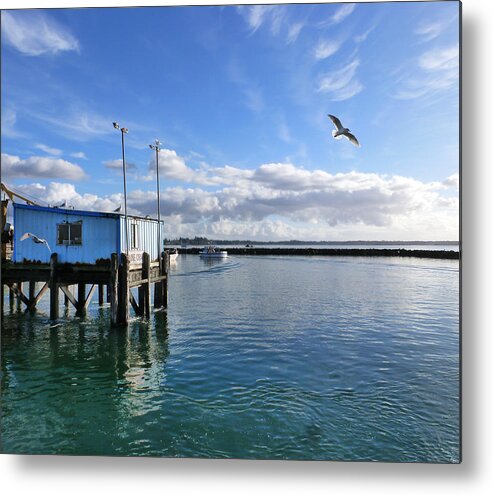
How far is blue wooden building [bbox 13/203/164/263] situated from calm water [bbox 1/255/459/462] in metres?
2.87

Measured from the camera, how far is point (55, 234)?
1432 centimetres

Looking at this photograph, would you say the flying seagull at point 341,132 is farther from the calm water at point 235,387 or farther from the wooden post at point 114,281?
the wooden post at point 114,281

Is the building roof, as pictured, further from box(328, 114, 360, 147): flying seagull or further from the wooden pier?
box(328, 114, 360, 147): flying seagull

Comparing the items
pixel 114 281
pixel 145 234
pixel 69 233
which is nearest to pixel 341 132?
pixel 114 281

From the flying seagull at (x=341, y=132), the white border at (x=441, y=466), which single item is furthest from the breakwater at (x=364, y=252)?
the white border at (x=441, y=466)

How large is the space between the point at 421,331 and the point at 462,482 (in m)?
9.68

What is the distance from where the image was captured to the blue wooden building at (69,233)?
14070 mm

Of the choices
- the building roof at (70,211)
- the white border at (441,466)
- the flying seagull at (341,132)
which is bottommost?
the white border at (441,466)

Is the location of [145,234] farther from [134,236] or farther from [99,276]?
[99,276]

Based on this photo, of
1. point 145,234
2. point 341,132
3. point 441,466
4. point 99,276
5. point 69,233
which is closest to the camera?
point 441,466

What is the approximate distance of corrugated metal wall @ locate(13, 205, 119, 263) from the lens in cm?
1409

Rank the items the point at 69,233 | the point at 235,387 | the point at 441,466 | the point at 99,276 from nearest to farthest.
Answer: the point at 441,466
the point at 235,387
the point at 99,276
the point at 69,233

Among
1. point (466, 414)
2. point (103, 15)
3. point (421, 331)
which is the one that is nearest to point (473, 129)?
point (466, 414)

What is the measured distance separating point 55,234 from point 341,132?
11.5m
